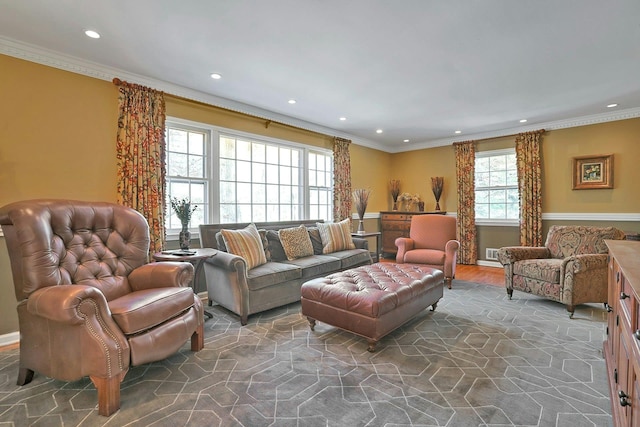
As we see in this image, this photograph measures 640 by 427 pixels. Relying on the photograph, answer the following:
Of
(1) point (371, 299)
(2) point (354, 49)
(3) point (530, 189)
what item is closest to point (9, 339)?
(1) point (371, 299)

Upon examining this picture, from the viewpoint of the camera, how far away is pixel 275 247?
4012mm

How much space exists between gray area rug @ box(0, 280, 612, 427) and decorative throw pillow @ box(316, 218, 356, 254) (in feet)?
5.31

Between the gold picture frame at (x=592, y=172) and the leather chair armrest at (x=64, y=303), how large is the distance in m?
6.42

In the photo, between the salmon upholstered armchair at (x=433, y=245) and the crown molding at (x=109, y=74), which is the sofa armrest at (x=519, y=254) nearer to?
the salmon upholstered armchair at (x=433, y=245)

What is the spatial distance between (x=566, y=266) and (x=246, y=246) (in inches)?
134

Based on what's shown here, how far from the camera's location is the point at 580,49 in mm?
2762

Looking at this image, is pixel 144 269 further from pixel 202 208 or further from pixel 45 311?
pixel 202 208

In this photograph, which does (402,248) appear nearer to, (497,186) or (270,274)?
(270,274)

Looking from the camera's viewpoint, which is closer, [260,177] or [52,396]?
[52,396]

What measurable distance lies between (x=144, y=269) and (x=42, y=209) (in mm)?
773

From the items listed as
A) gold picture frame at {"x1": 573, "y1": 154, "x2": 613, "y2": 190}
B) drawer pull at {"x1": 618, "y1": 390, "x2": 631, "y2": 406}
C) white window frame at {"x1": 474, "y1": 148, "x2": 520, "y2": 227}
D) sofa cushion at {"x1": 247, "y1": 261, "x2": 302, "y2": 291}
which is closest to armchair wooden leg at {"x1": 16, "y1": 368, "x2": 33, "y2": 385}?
sofa cushion at {"x1": 247, "y1": 261, "x2": 302, "y2": 291}

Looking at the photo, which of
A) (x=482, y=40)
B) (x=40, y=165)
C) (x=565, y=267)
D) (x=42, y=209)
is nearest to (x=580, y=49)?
(x=482, y=40)

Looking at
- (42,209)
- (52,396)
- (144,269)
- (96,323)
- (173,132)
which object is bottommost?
(52,396)

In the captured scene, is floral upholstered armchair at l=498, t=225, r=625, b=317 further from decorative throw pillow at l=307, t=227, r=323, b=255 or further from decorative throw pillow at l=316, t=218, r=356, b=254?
decorative throw pillow at l=307, t=227, r=323, b=255
